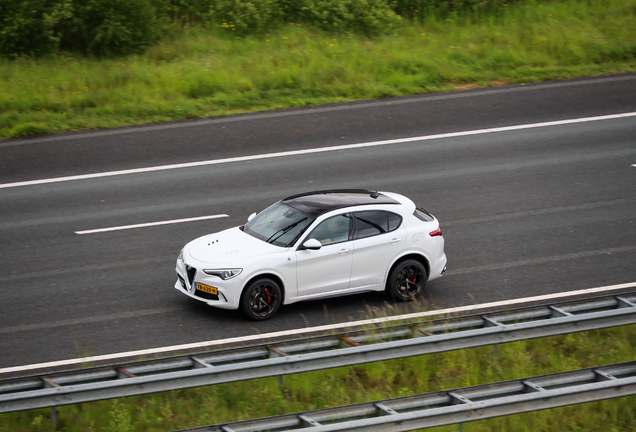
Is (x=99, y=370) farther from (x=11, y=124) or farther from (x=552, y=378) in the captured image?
Result: (x=11, y=124)

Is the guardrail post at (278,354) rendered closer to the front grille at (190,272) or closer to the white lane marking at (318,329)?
the white lane marking at (318,329)

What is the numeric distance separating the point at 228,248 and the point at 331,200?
1699 millimetres

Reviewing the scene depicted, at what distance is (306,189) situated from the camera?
14836 mm

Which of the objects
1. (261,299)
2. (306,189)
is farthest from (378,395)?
(306,189)

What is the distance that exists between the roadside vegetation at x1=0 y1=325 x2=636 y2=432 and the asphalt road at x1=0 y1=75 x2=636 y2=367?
1.50 m

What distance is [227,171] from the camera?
621 inches

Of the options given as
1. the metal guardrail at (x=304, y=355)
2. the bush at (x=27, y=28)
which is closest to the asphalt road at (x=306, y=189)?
the metal guardrail at (x=304, y=355)

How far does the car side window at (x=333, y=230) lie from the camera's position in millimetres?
10391

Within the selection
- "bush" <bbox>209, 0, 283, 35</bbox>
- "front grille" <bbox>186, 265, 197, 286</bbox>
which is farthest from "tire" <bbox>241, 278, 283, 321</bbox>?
"bush" <bbox>209, 0, 283, 35</bbox>

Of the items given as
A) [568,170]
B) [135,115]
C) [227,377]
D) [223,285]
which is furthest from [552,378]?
[135,115]

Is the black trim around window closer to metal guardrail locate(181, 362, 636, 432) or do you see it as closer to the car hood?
the car hood

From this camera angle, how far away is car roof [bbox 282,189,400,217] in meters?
10.7

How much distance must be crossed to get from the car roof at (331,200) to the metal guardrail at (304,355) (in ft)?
7.54

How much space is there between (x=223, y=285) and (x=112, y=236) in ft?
13.0
